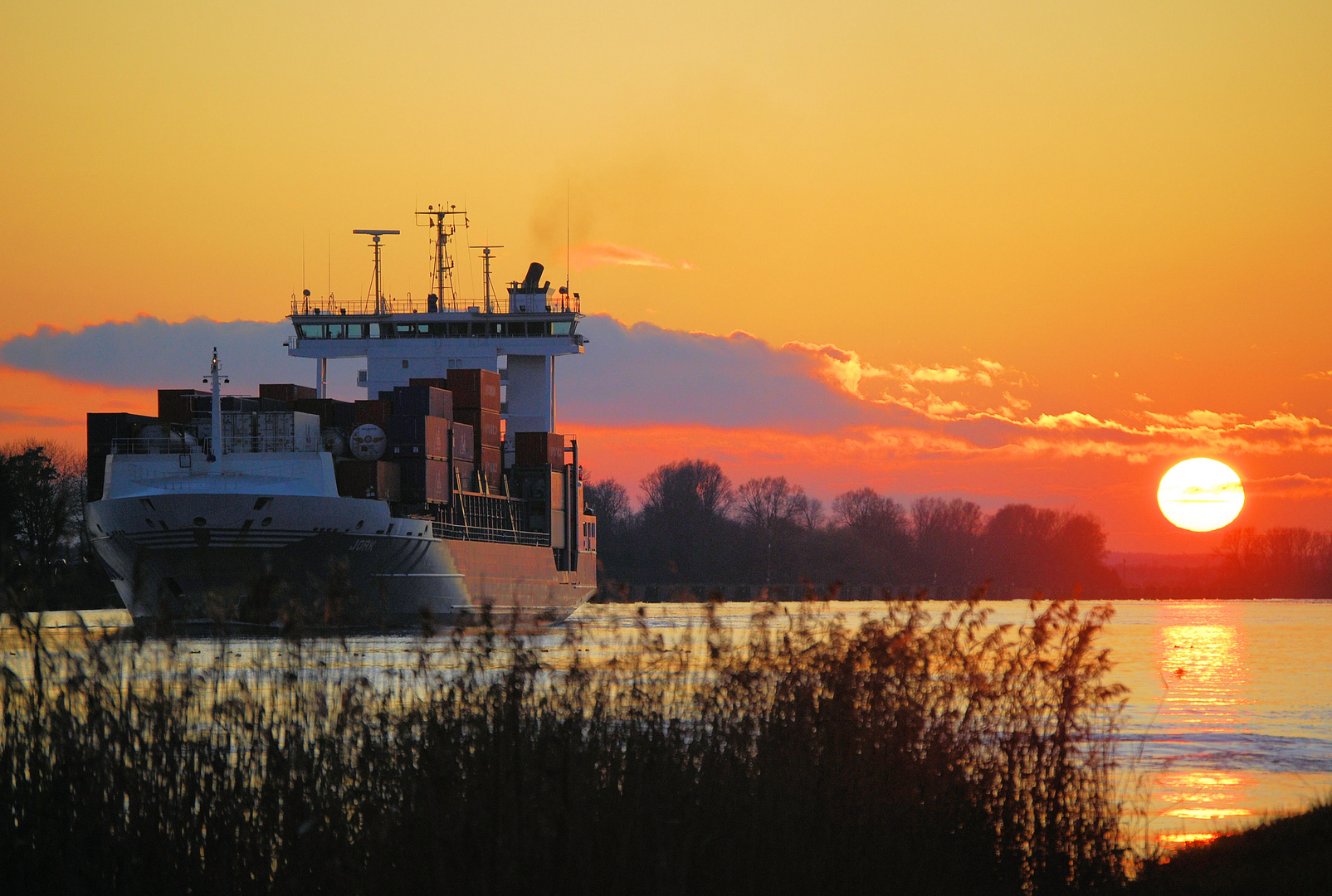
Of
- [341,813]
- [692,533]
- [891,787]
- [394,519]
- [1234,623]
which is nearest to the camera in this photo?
[341,813]

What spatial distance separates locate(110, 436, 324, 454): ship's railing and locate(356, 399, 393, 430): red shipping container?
1674 mm

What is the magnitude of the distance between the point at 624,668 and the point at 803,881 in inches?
68.7

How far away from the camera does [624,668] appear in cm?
845

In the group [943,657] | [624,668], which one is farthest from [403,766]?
[943,657]

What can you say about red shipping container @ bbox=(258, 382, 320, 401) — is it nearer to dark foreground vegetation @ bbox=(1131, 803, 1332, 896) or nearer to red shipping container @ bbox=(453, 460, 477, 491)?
red shipping container @ bbox=(453, 460, 477, 491)

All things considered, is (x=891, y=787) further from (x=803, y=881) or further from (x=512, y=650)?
(x=512, y=650)

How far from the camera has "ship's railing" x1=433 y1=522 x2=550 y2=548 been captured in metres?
49.8

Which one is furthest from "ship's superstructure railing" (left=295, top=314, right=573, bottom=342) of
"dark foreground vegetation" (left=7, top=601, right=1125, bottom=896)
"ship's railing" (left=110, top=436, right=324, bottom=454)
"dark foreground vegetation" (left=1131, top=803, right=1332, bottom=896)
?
"dark foreground vegetation" (left=1131, top=803, right=1332, bottom=896)

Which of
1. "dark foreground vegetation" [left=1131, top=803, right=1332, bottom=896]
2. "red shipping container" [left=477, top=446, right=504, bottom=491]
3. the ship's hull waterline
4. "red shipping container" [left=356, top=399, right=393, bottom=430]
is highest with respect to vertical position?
"red shipping container" [left=356, top=399, right=393, bottom=430]

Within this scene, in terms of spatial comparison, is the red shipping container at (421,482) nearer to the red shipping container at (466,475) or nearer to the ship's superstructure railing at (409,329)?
the red shipping container at (466,475)

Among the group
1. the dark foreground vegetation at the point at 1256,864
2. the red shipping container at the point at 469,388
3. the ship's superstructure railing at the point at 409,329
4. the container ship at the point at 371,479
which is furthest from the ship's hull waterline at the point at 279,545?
the dark foreground vegetation at the point at 1256,864

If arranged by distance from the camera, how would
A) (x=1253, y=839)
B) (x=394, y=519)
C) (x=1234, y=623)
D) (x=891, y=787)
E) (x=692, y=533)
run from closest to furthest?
(x=891, y=787) < (x=1253, y=839) < (x=394, y=519) < (x=1234, y=623) < (x=692, y=533)

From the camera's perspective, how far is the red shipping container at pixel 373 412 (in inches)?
1865

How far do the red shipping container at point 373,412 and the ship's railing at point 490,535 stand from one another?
13.7 feet
